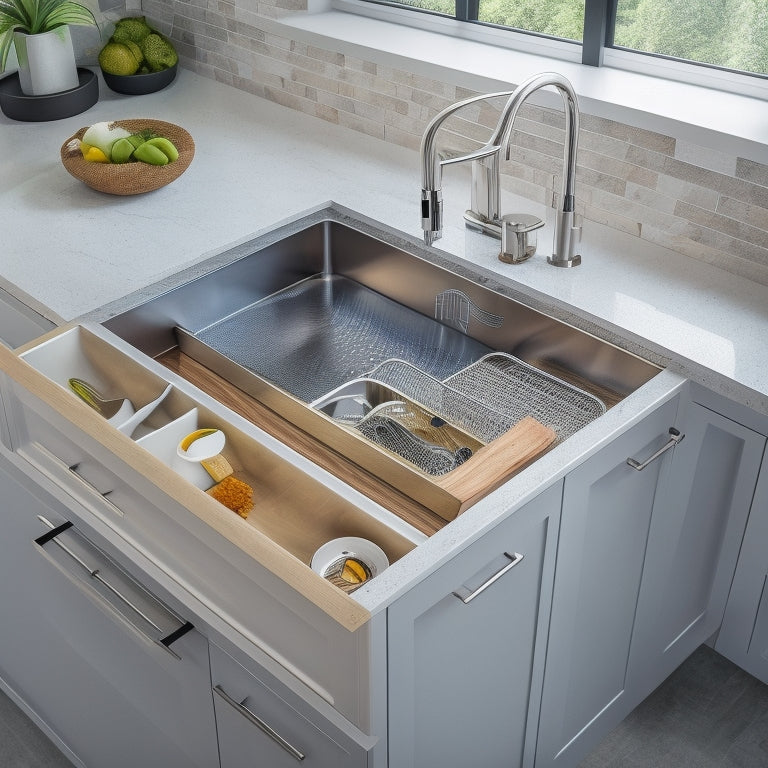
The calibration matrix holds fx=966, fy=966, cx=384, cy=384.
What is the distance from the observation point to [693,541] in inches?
67.4

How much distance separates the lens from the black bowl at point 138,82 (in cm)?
254

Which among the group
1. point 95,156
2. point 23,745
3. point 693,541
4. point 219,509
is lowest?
point 23,745

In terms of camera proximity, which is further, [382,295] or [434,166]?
[382,295]

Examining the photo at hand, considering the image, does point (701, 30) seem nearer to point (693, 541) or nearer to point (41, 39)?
point (693, 541)

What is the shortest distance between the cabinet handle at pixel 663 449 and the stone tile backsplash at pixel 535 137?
1.23 ft

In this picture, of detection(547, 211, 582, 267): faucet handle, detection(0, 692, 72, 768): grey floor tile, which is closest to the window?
detection(547, 211, 582, 267): faucet handle

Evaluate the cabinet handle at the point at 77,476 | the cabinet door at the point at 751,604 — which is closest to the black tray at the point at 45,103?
the cabinet handle at the point at 77,476

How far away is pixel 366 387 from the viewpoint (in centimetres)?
166

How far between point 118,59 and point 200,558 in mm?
1719

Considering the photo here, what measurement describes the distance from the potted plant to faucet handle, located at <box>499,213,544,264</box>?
129 cm

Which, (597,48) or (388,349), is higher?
(597,48)

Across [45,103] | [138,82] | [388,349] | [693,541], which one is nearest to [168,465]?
[388,349]

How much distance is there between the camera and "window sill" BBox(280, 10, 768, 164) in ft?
5.48

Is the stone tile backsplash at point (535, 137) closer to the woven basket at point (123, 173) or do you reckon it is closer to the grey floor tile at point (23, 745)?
the woven basket at point (123, 173)
